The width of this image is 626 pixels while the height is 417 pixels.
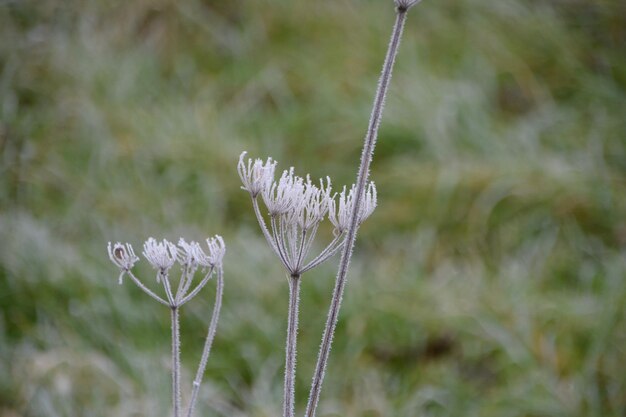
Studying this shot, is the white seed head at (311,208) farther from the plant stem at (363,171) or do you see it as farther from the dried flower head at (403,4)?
the dried flower head at (403,4)

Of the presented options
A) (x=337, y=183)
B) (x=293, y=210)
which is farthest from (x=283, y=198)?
(x=337, y=183)

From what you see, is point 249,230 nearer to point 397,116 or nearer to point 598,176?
point 397,116

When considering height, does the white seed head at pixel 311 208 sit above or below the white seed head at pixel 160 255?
above

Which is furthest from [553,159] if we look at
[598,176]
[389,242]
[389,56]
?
[389,56]

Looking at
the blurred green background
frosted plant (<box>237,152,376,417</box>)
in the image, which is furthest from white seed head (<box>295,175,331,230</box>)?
the blurred green background

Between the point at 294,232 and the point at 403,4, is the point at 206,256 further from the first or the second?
the point at 403,4


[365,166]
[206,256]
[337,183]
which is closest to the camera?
[365,166]

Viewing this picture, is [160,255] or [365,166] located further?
[160,255]

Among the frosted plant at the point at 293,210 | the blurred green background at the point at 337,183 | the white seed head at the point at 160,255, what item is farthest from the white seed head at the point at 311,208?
the blurred green background at the point at 337,183

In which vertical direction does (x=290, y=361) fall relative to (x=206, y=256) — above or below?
below
